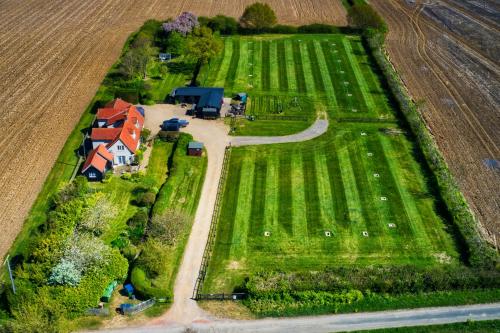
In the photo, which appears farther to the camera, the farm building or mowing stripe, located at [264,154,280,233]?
the farm building

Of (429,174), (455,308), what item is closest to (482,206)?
(429,174)

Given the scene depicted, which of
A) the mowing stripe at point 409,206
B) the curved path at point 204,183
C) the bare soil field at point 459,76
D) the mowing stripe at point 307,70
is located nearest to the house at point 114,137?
the curved path at point 204,183

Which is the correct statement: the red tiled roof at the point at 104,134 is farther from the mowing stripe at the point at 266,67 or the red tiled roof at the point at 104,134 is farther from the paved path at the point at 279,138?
the mowing stripe at the point at 266,67

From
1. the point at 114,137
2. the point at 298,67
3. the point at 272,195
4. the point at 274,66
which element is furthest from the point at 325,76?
the point at 114,137

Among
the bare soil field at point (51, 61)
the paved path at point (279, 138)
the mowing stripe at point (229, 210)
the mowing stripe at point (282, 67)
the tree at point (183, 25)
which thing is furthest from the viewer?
the tree at point (183, 25)

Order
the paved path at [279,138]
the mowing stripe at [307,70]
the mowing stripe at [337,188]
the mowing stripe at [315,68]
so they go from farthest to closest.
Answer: the mowing stripe at [315,68] → the mowing stripe at [307,70] → the paved path at [279,138] → the mowing stripe at [337,188]

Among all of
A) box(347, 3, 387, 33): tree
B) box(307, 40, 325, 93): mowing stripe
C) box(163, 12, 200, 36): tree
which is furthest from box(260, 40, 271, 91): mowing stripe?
box(347, 3, 387, 33): tree

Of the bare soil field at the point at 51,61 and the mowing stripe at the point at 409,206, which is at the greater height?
the bare soil field at the point at 51,61

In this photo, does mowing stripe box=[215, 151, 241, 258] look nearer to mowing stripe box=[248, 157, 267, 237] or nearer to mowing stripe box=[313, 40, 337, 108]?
mowing stripe box=[248, 157, 267, 237]
